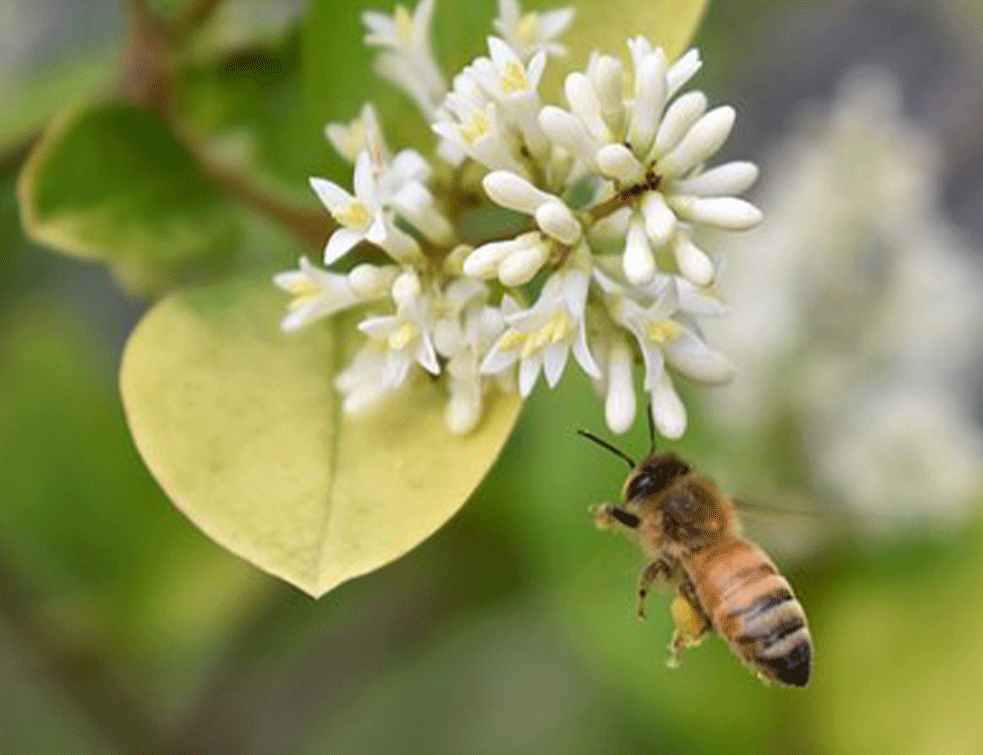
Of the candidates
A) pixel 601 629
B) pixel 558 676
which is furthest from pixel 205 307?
pixel 558 676

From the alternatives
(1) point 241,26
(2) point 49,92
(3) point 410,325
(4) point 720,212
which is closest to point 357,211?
(3) point 410,325

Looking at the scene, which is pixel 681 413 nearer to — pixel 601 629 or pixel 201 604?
pixel 601 629

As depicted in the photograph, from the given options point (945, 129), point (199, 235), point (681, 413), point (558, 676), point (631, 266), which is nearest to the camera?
point (631, 266)

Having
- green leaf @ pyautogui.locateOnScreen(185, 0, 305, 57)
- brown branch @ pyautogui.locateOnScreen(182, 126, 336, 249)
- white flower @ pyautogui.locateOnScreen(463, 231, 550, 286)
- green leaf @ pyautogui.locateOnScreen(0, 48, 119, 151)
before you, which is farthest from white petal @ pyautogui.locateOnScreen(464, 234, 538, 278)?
green leaf @ pyautogui.locateOnScreen(0, 48, 119, 151)

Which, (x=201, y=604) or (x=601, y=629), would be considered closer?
(x=601, y=629)

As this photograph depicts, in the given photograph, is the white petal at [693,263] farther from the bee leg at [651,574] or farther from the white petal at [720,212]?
the bee leg at [651,574]
